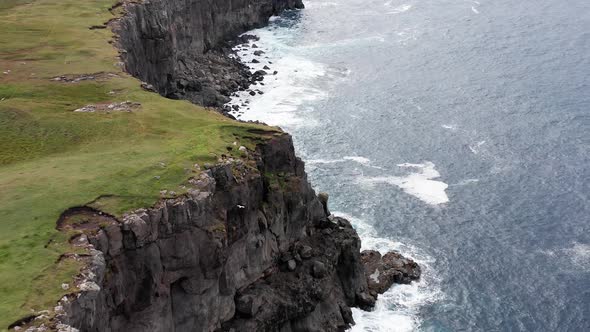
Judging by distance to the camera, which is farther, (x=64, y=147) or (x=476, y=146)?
(x=476, y=146)

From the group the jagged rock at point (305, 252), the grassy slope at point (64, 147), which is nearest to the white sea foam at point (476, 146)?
the jagged rock at point (305, 252)

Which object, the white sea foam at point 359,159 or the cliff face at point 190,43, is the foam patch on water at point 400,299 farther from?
the cliff face at point 190,43

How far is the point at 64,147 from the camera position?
185 ft

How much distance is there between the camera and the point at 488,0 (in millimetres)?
178250

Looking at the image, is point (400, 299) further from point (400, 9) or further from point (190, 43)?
point (400, 9)

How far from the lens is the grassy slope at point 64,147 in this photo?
39322 millimetres

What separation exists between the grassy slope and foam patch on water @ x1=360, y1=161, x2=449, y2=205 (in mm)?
33438

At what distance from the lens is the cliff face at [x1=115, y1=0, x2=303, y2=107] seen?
96.2 meters

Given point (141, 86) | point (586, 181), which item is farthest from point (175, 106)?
point (586, 181)

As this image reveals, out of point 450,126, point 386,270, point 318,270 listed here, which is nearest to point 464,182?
point 450,126

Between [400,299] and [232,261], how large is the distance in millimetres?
22725

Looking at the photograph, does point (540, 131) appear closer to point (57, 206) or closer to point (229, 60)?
point (229, 60)

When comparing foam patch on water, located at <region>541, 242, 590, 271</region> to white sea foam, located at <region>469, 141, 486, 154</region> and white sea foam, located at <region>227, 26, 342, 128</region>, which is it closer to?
white sea foam, located at <region>469, 141, 486, 154</region>

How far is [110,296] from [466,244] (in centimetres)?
4715
